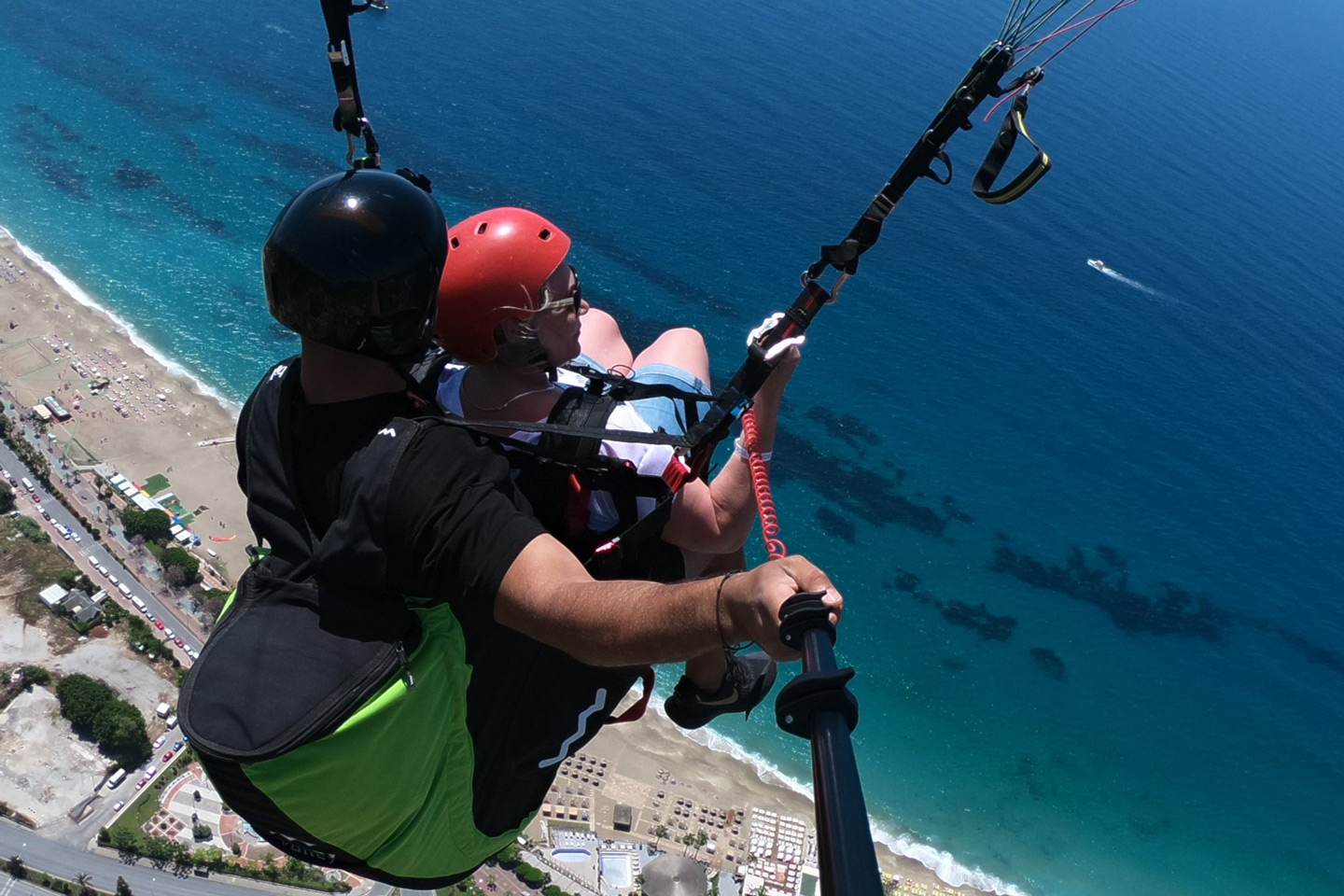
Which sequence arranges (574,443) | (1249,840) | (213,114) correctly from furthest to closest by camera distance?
1. (213,114)
2. (1249,840)
3. (574,443)

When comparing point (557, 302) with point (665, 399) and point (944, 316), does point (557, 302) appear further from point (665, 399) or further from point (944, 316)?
point (944, 316)

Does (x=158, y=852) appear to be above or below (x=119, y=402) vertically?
below

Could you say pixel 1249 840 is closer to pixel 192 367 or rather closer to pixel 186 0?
pixel 192 367

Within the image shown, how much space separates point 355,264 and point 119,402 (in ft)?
75.8

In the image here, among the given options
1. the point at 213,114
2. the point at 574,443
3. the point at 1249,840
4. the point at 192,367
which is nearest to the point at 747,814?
the point at 1249,840

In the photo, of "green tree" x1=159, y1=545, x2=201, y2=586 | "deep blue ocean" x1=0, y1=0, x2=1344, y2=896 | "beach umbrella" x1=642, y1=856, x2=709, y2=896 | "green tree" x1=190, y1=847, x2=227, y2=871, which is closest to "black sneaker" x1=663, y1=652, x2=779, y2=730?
"beach umbrella" x1=642, y1=856, x2=709, y2=896

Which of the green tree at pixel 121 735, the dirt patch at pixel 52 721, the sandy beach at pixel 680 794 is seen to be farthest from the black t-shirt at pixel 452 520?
the green tree at pixel 121 735

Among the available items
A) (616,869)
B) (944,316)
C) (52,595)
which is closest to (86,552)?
(52,595)

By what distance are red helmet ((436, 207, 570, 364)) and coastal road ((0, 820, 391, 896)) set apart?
15.8 meters

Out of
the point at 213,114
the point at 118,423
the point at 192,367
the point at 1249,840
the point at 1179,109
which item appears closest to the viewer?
the point at 1249,840

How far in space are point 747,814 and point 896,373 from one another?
43.8ft

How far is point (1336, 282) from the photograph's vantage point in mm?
33062

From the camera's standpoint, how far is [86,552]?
741 inches

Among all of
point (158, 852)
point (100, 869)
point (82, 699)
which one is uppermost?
point (82, 699)
